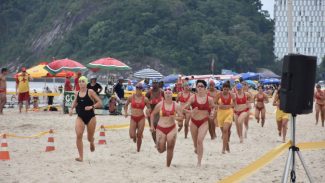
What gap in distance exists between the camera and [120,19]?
119875 millimetres

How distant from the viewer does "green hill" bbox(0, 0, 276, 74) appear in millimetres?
112312

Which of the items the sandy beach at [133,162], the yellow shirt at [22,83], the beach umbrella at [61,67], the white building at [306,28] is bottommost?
the sandy beach at [133,162]

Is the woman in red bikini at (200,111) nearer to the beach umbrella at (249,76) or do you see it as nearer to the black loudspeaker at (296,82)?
the black loudspeaker at (296,82)

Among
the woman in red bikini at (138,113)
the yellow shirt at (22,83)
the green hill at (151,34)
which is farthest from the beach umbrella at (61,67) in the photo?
the green hill at (151,34)

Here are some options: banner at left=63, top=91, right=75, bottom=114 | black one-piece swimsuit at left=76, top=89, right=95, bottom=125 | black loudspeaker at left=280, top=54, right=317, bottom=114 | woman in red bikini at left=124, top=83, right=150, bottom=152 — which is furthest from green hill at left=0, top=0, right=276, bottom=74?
black loudspeaker at left=280, top=54, right=317, bottom=114

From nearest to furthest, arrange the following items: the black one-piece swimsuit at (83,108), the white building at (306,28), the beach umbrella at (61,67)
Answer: the black one-piece swimsuit at (83,108) < the beach umbrella at (61,67) < the white building at (306,28)

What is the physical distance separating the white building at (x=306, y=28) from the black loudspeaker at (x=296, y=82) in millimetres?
184832

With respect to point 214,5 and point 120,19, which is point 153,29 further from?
point 214,5

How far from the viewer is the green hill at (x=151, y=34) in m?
112

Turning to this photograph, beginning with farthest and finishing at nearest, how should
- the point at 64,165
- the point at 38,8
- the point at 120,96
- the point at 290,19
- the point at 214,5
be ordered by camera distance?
the point at 38,8 → the point at 214,5 → the point at 120,96 → the point at 64,165 → the point at 290,19

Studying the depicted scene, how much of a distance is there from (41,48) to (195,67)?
3405cm

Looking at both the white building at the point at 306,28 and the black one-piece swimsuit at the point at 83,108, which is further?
the white building at the point at 306,28

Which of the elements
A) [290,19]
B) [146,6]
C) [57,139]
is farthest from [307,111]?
[146,6]

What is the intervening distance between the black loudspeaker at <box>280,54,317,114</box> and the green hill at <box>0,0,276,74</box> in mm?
99455
